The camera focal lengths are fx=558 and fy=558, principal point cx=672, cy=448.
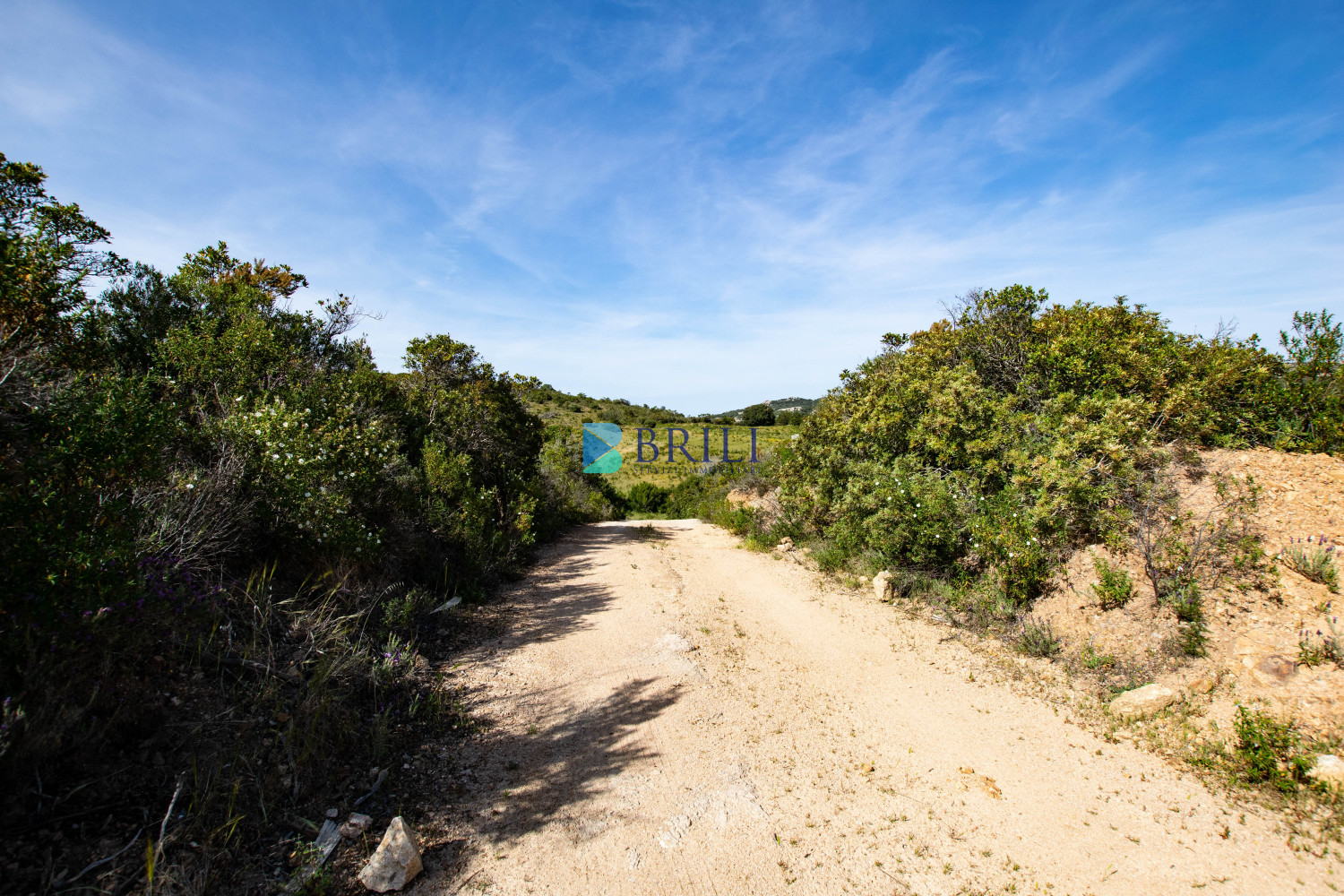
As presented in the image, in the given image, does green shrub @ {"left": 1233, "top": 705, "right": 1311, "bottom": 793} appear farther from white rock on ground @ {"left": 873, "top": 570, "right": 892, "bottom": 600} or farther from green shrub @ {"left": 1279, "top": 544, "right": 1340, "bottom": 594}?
white rock on ground @ {"left": 873, "top": 570, "right": 892, "bottom": 600}

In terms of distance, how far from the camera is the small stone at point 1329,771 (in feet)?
12.6

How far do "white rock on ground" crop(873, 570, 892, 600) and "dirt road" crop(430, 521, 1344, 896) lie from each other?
1178 millimetres

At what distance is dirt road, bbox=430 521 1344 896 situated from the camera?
3.42m

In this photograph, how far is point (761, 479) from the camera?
1717 cm

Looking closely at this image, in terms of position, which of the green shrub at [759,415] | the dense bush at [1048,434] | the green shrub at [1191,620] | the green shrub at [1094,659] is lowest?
the green shrub at [1094,659]

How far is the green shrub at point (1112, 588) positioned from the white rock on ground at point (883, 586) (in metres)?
2.67

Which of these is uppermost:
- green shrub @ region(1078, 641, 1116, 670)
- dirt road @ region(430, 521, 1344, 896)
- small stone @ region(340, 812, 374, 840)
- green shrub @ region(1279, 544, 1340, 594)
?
green shrub @ region(1279, 544, 1340, 594)

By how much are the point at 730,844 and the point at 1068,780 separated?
2.73 meters

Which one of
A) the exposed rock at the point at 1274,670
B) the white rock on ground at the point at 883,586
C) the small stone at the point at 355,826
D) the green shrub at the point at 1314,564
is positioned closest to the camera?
the small stone at the point at 355,826

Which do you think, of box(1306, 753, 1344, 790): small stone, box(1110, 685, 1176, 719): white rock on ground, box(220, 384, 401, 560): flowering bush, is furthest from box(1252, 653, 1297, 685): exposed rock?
box(220, 384, 401, 560): flowering bush

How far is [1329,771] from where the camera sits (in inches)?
154

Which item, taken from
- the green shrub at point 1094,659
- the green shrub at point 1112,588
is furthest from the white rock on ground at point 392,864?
the green shrub at point 1112,588

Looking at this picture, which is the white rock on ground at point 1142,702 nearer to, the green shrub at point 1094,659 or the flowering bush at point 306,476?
the green shrub at point 1094,659

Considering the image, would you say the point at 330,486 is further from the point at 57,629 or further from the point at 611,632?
the point at 611,632
